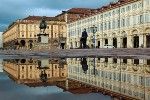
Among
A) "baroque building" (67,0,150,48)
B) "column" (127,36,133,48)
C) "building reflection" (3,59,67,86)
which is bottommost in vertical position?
"building reflection" (3,59,67,86)

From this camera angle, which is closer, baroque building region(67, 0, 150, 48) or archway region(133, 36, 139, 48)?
baroque building region(67, 0, 150, 48)

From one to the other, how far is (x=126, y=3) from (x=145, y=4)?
19.7ft

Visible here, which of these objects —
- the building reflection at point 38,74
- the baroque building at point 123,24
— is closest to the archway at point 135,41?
the baroque building at point 123,24

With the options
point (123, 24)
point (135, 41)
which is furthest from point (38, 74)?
point (123, 24)

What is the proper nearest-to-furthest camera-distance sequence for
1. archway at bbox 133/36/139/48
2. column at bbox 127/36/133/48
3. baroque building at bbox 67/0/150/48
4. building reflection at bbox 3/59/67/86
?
building reflection at bbox 3/59/67/86 < baroque building at bbox 67/0/150/48 < archway at bbox 133/36/139/48 < column at bbox 127/36/133/48

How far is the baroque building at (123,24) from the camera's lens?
5867 centimetres

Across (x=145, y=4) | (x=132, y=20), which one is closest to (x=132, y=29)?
(x=132, y=20)

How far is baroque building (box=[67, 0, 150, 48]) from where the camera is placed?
58.7m

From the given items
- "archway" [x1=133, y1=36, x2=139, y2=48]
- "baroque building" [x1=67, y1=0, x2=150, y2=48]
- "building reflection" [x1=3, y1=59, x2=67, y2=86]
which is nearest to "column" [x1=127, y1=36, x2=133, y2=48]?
"baroque building" [x1=67, y1=0, x2=150, y2=48]

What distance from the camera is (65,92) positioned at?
22.0ft

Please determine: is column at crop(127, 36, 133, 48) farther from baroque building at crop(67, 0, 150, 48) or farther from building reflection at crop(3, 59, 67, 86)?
building reflection at crop(3, 59, 67, 86)

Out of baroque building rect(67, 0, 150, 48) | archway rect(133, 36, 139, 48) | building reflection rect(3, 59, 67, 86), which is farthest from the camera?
archway rect(133, 36, 139, 48)

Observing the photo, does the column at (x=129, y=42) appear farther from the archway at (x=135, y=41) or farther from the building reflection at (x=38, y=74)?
the building reflection at (x=38, y=74)

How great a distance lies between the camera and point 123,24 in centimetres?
6625
